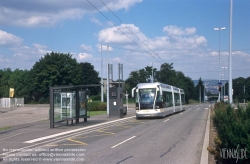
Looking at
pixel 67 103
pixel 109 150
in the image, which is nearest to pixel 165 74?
pixel 67 103

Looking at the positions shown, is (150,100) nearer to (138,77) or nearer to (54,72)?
(54,72)

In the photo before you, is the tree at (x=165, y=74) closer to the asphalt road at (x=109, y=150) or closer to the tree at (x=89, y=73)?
the tree at (x=89, y=73)

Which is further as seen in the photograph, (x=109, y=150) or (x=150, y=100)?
(x=150, y=100)

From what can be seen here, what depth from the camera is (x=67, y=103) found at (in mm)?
26312

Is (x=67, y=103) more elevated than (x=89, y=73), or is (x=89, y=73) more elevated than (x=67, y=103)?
(x=89, y=73)

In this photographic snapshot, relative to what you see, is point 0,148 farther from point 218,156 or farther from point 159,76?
point 159,76

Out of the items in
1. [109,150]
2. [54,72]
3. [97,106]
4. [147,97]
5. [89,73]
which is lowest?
[109,150]

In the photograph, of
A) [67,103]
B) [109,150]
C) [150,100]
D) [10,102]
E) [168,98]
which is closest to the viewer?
[109,150]

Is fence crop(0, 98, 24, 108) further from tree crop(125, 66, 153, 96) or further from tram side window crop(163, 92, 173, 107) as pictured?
tree crop(125, 66, 153, 96)

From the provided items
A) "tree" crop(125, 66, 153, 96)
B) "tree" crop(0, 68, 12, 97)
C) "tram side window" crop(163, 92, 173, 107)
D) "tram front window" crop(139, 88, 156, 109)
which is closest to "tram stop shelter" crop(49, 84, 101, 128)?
"tram front window" crop(139, 88, 156, 109)

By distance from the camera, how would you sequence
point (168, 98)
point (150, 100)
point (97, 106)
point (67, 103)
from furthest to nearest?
point (97, 106), point (168, 98), point (150, 100), point (67, 103)

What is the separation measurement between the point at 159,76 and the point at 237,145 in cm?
10772

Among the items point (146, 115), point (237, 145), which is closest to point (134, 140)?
point (237, 145)

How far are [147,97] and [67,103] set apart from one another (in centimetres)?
998
